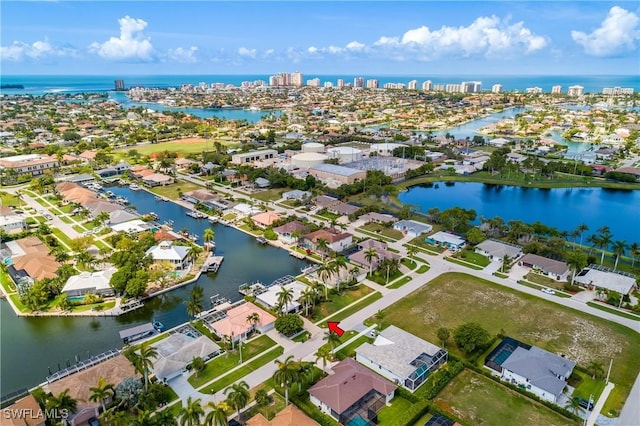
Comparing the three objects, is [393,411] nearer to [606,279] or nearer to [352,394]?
[352,394]

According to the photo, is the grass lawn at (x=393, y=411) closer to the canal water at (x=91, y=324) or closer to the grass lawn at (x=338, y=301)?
the grass lawn at (x=338, y=301)

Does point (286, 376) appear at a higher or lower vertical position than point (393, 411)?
higher

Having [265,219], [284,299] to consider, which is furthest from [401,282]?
[265,219]

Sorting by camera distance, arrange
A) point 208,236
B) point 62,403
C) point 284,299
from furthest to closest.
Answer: point 208,236
point 284,299
point 62,403

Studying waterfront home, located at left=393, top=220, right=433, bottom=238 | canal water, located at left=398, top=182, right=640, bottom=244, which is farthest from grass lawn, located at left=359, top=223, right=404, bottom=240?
canal water, located at left=398, top=182, right=640, bottom=244

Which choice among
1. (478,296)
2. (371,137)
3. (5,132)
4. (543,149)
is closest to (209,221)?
(478,296)

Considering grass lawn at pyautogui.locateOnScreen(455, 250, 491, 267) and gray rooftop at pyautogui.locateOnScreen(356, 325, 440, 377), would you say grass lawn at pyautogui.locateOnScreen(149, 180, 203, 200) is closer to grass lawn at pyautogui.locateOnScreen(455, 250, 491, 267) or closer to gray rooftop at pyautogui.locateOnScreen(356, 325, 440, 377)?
grass lawn at pyautogui.locateOnScreen(455, 250, 491, 267)

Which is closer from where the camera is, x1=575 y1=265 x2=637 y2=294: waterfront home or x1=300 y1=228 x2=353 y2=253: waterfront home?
x1=575 y1=265 x2=637 y2=294: waterfront home
